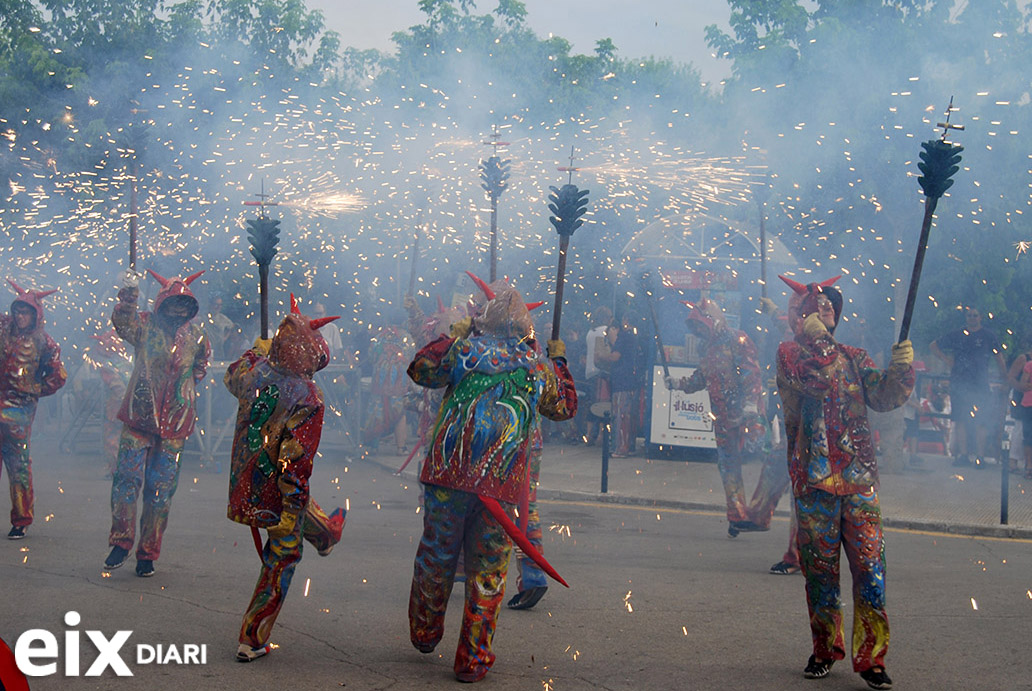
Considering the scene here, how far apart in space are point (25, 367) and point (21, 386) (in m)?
0.16

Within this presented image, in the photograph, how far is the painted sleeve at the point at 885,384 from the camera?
19.2ft

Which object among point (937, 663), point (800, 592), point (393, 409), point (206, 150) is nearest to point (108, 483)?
point (393, 409)

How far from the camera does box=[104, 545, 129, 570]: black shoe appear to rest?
307 inches

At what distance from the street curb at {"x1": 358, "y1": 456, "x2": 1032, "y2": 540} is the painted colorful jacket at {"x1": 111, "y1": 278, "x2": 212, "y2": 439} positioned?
4.99 metres

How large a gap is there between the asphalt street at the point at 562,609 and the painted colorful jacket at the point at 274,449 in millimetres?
765

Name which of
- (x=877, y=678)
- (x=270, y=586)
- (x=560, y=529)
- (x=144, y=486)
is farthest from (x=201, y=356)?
(x=877, y=678)

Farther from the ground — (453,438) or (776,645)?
(453,438)

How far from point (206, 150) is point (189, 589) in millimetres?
9864

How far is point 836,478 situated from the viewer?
5.79 m

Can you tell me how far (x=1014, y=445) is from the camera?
614 inches

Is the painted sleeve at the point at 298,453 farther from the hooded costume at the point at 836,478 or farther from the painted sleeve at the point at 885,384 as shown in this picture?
the painted sleeve at the point at 885,384

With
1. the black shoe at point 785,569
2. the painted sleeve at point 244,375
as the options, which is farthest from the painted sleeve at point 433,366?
the black shoe at point 785,569

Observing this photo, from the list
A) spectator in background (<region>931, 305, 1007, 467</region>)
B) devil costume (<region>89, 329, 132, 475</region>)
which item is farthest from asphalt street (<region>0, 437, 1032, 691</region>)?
spectator in background (<region>931, 305, 1007, 467</region>)

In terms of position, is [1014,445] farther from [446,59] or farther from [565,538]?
[446,59]
